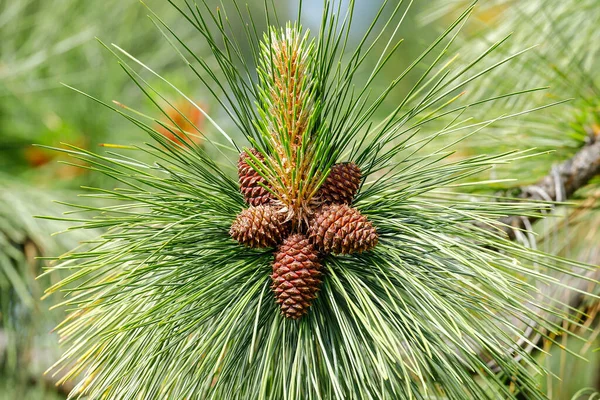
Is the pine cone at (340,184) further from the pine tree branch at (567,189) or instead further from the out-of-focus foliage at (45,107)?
the out-of-focus foliage at (45,107)

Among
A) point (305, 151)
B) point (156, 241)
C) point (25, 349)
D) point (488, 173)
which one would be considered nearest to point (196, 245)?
point (156, 241)

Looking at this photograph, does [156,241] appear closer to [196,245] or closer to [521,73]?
[196,245]

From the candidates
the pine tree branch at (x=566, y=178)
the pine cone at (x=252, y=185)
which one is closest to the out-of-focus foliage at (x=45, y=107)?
the pine cone at (x=252, y=185)

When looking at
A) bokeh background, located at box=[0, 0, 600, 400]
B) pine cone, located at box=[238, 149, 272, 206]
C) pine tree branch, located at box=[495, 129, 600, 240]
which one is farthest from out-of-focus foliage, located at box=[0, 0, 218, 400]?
pine tree branch, located at box=[495, 129, 600, 240]

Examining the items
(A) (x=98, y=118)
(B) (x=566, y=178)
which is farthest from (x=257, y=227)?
(A) (x=98, y=118)

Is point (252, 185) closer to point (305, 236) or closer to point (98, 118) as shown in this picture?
point (305, 236)

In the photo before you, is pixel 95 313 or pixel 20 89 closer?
pixel 95 313
